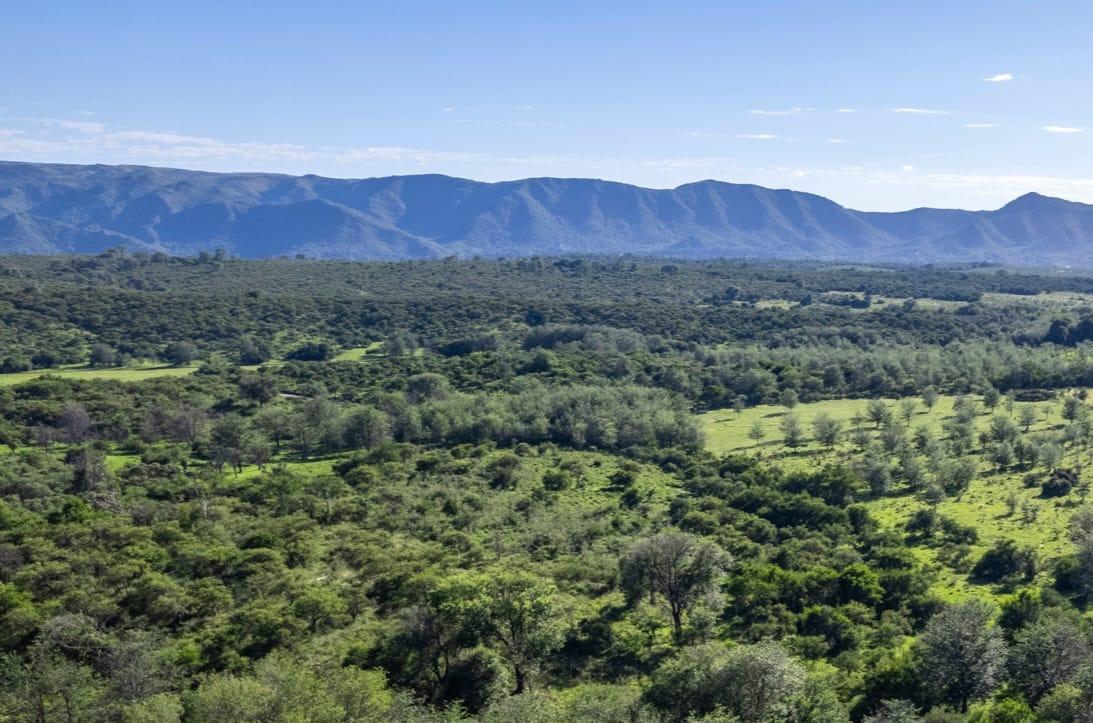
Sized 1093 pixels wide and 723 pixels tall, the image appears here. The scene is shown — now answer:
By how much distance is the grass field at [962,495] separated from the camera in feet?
145

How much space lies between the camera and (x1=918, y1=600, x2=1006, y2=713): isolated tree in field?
26.5 metres

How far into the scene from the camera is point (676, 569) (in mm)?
35094

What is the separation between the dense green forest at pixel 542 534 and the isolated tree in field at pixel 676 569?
14 centimetres

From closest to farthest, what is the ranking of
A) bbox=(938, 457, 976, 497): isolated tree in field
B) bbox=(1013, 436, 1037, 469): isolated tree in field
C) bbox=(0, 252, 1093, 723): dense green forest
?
bbox=(0, 252, 1093, 723): dense green forest < bbox=(938, 457, 976, 497): isolated tree in field < bbox=(1013, 436, 1037, 469): isolated tree in field

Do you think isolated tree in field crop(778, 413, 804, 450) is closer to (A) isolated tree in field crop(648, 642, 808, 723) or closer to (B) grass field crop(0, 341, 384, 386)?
(A) isolated tree in field crop(648, 642, 808, 723)

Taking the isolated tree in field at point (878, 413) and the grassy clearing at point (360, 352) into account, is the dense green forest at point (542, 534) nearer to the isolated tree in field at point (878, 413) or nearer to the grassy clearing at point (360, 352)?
the isolated tree in field at point (878, 413)

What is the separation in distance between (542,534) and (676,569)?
42.8 ft

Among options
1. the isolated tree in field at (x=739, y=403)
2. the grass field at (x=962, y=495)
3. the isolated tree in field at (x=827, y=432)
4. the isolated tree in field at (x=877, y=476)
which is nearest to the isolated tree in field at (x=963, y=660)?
the grass field at (x=962, y=495)

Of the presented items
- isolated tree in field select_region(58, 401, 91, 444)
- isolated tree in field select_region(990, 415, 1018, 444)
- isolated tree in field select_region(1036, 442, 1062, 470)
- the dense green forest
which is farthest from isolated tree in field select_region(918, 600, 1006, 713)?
isolated tree in field select_region(58, 401, 91, 444)

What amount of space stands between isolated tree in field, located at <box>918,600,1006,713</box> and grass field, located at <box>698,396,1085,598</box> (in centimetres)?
1171

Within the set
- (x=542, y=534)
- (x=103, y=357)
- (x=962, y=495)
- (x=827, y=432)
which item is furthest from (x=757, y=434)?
(x=103, y=357)

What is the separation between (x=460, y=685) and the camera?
29594 millimetres

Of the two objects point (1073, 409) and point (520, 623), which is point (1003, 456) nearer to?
point (1073, 409)

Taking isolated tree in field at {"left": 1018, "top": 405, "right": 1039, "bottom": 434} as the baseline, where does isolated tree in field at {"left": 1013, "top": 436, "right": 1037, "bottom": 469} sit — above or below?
below
